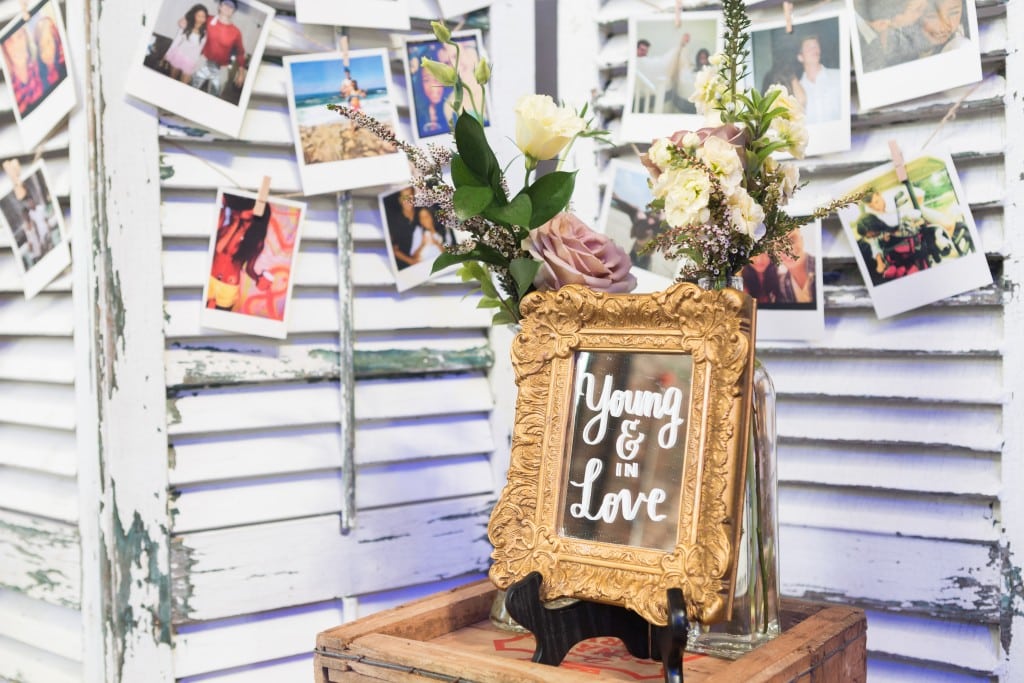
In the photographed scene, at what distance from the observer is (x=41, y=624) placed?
156cm

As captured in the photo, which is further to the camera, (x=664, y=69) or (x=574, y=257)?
(x=664, y=69)

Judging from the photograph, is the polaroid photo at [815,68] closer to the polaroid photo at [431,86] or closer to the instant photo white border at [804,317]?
the instant photo white border at [804,317]

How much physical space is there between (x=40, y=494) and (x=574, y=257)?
95 cm

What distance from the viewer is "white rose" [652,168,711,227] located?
3.60 feet

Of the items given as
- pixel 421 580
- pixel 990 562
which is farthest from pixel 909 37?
pixel 421 580

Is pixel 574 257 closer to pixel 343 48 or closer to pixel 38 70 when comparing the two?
pixel 343 48

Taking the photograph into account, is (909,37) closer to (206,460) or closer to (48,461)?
(206,460)

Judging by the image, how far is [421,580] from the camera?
1.70 meters

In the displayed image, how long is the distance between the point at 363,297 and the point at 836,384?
2.54 feet

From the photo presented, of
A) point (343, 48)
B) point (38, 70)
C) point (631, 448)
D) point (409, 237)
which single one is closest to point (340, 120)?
point (343, 48)

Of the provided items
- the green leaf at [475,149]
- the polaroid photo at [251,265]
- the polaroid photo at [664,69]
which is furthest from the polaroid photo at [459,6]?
the green leaf at [475,149]

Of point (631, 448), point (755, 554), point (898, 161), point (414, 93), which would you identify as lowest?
point (755, 554)

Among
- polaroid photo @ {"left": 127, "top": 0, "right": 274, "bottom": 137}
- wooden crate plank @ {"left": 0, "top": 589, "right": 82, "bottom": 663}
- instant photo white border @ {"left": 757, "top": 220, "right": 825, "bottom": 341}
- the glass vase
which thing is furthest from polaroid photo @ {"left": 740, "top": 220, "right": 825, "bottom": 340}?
wooden crate plank @ {"left": 0, "top": 589, "right": 82, "bottom": 663}

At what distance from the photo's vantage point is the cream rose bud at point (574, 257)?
3.87ft
